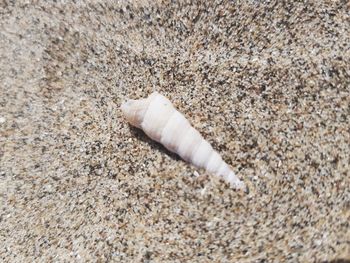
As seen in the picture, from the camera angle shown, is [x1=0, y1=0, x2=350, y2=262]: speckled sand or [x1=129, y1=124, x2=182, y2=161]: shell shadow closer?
[x1=0, y1=0, x2=350, y2=262]: speckled sand

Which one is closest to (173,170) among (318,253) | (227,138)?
(227,138)

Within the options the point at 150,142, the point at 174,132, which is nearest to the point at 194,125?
the point at 174,132

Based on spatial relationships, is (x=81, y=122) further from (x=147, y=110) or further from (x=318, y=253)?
(x=318, y=253)

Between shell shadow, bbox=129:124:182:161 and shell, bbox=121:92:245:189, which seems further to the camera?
shell shadow, bbox=129:124:182:161

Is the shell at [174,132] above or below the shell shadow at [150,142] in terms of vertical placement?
above

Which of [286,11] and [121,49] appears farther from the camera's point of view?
[121,49]

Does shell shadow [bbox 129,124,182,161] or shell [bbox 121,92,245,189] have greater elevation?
shell [bbox 121,92,245,189]
